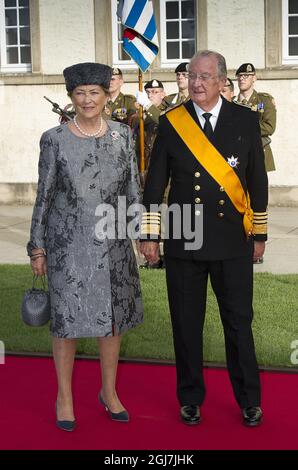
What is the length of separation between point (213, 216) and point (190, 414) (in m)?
1.06

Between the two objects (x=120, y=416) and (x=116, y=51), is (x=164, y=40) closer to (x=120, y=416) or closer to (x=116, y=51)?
(x=116, y=51)

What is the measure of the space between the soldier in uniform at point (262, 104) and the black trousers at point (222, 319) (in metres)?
6.25

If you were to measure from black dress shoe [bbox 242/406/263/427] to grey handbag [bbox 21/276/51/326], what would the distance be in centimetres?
116

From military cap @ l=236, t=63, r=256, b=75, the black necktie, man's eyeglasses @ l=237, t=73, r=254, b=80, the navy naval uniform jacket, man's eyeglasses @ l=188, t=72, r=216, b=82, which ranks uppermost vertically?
military cap @ l=236, t=63, r=256, b=75

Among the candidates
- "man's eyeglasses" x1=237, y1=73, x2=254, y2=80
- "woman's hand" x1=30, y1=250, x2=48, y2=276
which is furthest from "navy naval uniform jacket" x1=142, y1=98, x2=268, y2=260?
"man's eyeglasses" x1=237, y1=73, x2=254, y2=80

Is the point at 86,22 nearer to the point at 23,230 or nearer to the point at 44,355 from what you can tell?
the point at 23,230

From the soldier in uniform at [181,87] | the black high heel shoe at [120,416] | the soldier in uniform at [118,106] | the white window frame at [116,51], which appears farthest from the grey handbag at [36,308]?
the white window frame at [116,51]

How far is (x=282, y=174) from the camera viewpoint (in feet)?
49.8

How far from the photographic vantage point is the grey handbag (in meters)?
5.04

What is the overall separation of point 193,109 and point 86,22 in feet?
36.4

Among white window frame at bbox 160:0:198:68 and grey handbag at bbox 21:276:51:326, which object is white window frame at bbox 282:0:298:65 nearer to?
white window frame at bbox 160:0:198:68

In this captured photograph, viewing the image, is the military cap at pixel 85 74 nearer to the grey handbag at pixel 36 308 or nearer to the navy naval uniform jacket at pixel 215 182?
the navy naval uniform jacket at pixel 215 182

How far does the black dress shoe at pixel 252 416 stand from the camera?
16.4 feet

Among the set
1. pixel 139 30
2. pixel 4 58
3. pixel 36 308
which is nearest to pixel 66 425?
pixel 36 308
